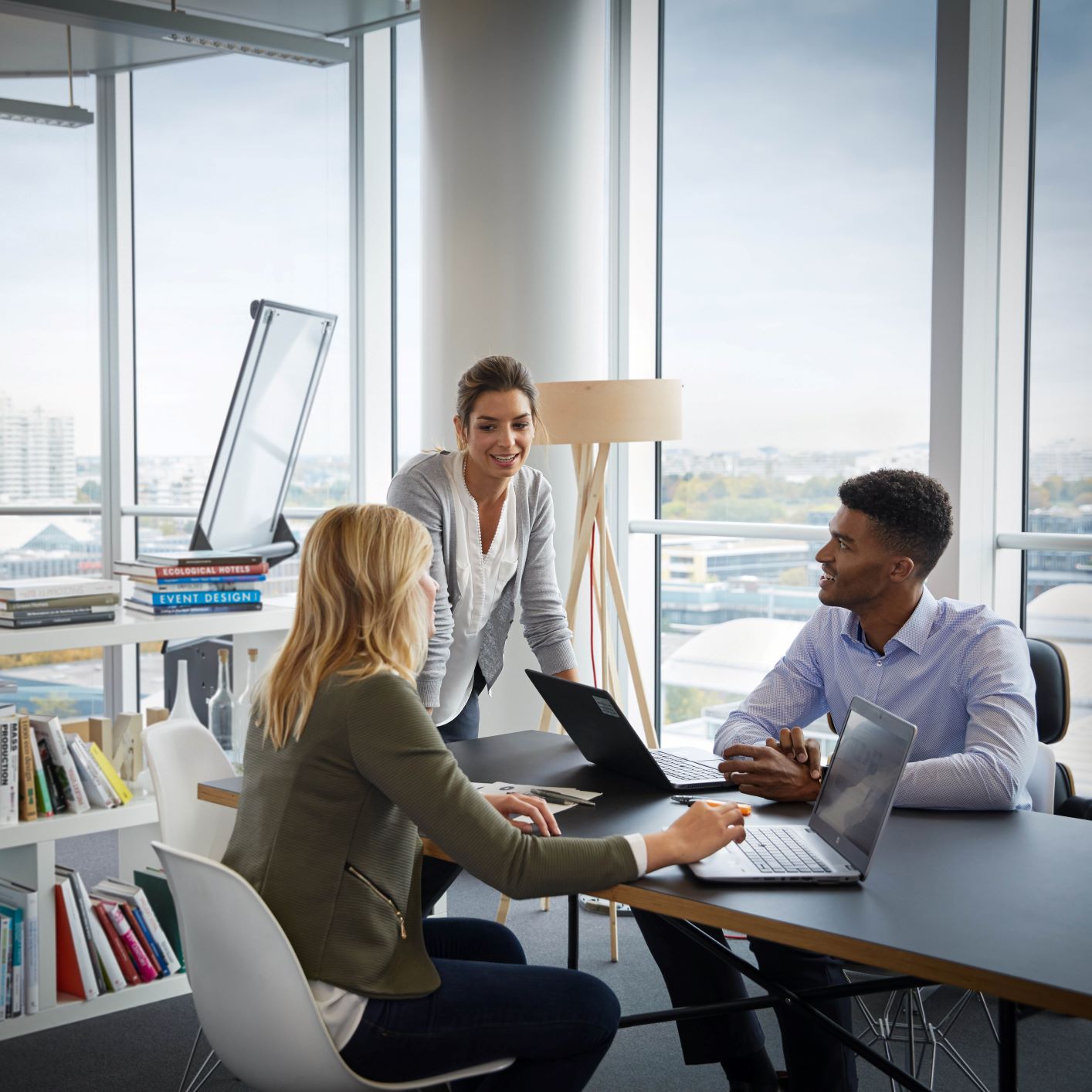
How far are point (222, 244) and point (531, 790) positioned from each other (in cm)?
417

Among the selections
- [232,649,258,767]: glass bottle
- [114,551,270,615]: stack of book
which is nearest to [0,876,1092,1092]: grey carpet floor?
[232,649,258,767]: glass bottle

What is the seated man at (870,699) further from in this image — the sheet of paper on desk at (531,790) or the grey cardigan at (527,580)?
the grey cardigan at (527,580)

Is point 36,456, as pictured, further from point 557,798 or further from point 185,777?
point 557,798

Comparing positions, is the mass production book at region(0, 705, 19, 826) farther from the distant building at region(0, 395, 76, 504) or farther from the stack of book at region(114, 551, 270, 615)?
the distant building at region(0, 395, 76, 504)

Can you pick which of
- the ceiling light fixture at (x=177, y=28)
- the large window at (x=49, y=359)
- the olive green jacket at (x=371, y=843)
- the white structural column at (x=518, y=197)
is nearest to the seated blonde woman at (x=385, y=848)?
the olive green jacket at (x=371, y=843)

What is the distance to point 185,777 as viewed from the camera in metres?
2.36

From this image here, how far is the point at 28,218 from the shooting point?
18.1ft

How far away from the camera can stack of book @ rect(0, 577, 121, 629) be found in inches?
113

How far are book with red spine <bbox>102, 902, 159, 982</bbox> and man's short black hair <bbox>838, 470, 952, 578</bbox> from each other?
2144 millimetres

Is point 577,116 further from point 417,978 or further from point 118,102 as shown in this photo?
point 417,978

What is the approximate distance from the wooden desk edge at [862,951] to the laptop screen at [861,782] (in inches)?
7.7

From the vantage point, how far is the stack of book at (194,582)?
3.19 metres

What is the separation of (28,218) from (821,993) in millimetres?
5139

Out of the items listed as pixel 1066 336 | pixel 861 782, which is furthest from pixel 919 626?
pixel 1066 336
